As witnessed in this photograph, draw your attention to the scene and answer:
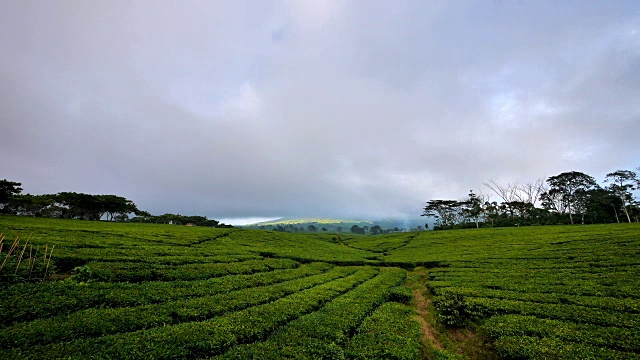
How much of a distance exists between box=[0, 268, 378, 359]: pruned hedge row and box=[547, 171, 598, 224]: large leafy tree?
5223 inches

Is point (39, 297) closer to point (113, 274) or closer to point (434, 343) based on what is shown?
point (113, 274)

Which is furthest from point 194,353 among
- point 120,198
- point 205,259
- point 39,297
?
point 120,198

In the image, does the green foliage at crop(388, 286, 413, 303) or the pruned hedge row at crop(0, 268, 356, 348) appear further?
the green foliage at crop(388, 286, 413, 303)

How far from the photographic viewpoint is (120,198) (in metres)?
84.6

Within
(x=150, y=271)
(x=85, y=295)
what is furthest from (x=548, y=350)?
(x=150, y=271)

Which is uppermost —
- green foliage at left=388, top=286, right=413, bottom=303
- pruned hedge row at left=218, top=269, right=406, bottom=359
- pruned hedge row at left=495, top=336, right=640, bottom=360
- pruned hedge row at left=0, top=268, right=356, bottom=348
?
pruned hedge row at left=0, top=268, right=356, bottom=348

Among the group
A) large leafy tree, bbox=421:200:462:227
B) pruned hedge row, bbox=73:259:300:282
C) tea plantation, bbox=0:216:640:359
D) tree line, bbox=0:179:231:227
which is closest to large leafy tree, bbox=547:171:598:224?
large leafy tree, bbox=421:200:462:227

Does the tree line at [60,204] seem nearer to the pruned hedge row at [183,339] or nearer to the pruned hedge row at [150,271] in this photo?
the pruned hedge row at [150,271]

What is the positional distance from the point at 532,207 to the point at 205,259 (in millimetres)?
146812

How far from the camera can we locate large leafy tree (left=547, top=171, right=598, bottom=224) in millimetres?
102875

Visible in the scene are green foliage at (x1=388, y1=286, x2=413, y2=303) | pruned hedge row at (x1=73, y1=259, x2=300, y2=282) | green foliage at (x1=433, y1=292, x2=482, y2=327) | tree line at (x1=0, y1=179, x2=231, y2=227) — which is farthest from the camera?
tree line at (x1=0, y1=179, x2=231, y2=227)

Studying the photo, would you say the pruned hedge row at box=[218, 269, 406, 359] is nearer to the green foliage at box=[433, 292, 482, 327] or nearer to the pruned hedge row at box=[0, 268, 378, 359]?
the pruned hedge row at box=[0, 268, 378, 359]

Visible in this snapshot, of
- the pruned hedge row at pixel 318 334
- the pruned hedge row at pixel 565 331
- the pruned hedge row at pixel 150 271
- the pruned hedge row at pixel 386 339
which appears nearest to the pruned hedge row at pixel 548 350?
the pruned hedge row at pixel 565 331

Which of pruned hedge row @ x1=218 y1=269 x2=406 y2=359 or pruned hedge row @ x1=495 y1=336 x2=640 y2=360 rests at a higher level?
pruned hedge row @ x1=495 y1=336 x2=640 y2=360
